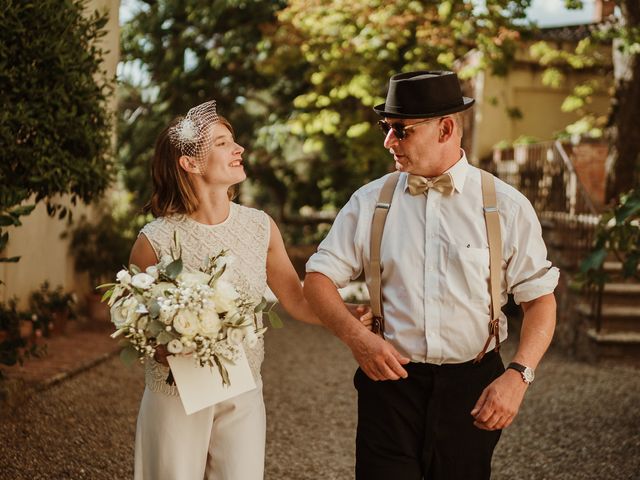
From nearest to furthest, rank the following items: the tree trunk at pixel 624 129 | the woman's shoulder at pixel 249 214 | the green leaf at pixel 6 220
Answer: the woman's shoulder at pixel 249 214 → the green leaf at pixel 6 220 → the tree trunk at pixel 624 129

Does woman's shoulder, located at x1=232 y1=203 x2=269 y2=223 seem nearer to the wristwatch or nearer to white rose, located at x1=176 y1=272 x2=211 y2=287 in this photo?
white rose, located at x1=176 y1=272 x2=211 y2=287

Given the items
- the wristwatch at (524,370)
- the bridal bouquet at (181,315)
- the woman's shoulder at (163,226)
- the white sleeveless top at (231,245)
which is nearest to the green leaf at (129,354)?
the bridal bouquet at (181,315)

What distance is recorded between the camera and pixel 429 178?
3045 millimetres

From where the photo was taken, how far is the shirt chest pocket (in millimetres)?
2924

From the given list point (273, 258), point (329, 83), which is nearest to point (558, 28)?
point (329, 83)

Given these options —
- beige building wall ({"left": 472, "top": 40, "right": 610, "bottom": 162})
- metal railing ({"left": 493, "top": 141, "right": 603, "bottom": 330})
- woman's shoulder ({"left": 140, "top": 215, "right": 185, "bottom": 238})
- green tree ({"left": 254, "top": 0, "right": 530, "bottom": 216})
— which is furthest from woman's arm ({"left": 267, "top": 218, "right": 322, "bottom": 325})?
beige building wall ({"left": 472, "top": 40, "right": 610, "bottom": 162})

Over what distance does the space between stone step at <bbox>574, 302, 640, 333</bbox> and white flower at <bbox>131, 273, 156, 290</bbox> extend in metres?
7.81

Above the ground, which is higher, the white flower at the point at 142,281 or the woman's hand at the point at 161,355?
the white flower at the point at 142,281

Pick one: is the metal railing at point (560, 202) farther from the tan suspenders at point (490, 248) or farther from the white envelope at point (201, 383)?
the white envelope at point (201, 383)

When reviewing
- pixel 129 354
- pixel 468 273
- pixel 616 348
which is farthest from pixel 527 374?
pixel 616 348

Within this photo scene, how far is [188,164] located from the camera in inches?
133

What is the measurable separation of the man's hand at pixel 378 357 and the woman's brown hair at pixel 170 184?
93 cm

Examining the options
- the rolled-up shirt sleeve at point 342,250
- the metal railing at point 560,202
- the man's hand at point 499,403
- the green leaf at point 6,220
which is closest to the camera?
the man's hand at point 499,403

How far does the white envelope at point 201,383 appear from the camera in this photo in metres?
2.95
